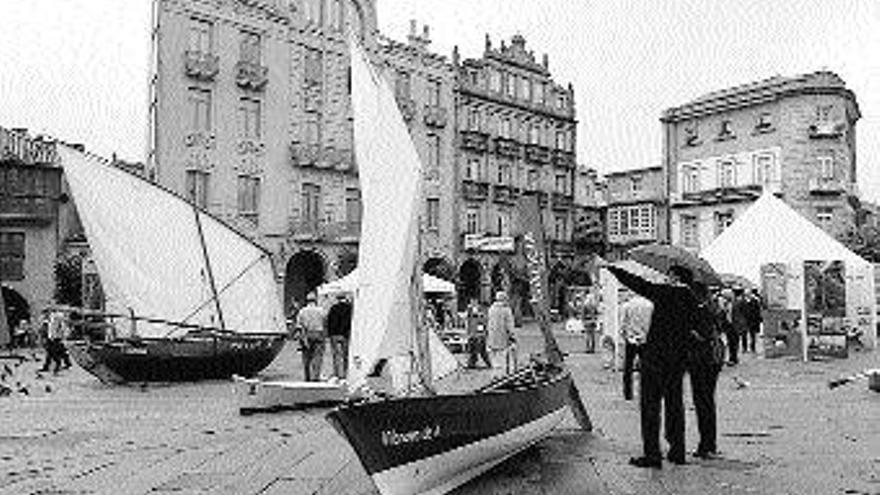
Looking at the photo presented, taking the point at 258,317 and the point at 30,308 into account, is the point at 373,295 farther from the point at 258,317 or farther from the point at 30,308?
the point at 30,308

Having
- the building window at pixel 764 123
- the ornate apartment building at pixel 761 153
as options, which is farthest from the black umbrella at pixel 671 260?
the building window at pixel 764 123

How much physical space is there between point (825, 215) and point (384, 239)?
52262mm

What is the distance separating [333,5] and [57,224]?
667 inches

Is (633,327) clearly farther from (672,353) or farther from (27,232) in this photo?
(27,232)

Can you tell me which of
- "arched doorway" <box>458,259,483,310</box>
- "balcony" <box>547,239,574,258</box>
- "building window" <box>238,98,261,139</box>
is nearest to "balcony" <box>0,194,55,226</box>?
"building window" <box>238,98,261,139</box>

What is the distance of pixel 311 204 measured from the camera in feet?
150

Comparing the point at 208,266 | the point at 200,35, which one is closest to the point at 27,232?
the point at 200,35

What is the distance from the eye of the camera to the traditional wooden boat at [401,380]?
21.0 feet

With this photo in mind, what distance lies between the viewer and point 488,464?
7875 millimetres

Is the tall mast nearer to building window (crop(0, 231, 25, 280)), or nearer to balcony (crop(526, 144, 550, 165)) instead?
building window (crop(0, 231, 25, 280))

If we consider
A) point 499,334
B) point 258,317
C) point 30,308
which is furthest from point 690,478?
point 30,308

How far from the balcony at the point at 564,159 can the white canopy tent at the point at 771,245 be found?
34.4 metres

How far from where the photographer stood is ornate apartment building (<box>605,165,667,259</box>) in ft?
209

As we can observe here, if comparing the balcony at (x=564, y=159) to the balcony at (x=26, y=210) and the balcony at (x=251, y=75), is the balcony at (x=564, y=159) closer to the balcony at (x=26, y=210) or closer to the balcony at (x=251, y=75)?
the balcony at (x=251, y=75)
